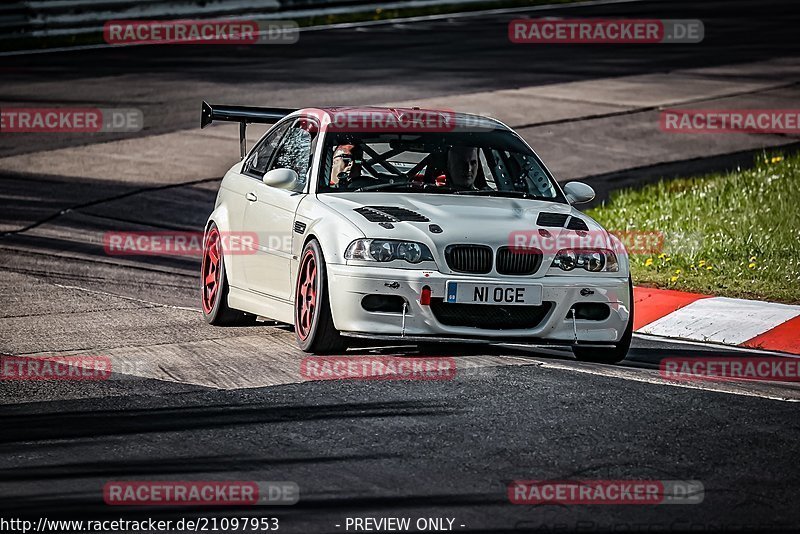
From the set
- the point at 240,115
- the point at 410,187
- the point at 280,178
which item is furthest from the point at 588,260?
the point at 240,115

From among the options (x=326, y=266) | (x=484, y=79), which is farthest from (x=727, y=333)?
(x=484, y=79)

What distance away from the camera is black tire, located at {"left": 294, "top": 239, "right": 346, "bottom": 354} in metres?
9.03

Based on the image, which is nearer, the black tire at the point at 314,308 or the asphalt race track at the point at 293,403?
the asphalt race track at the point at 293,403

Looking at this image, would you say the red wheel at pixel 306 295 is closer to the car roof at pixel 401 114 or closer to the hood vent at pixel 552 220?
the car roof at pixel 401 114

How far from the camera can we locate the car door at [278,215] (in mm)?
9906

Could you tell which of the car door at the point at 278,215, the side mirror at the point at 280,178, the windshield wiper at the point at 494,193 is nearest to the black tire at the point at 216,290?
the car door at the point at 278,215

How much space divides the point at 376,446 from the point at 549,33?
963 inches

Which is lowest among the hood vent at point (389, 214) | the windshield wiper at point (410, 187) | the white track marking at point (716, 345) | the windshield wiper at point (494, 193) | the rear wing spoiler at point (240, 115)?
the white track marking at point (716, 345)

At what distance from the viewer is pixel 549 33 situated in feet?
100

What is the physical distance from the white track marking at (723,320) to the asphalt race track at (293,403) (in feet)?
1.59

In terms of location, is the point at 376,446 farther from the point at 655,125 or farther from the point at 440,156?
the point at 655,125

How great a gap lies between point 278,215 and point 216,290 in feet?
3.21

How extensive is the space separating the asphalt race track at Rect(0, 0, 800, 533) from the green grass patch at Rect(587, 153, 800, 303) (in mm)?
1651

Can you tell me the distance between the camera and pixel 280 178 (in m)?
9.91
